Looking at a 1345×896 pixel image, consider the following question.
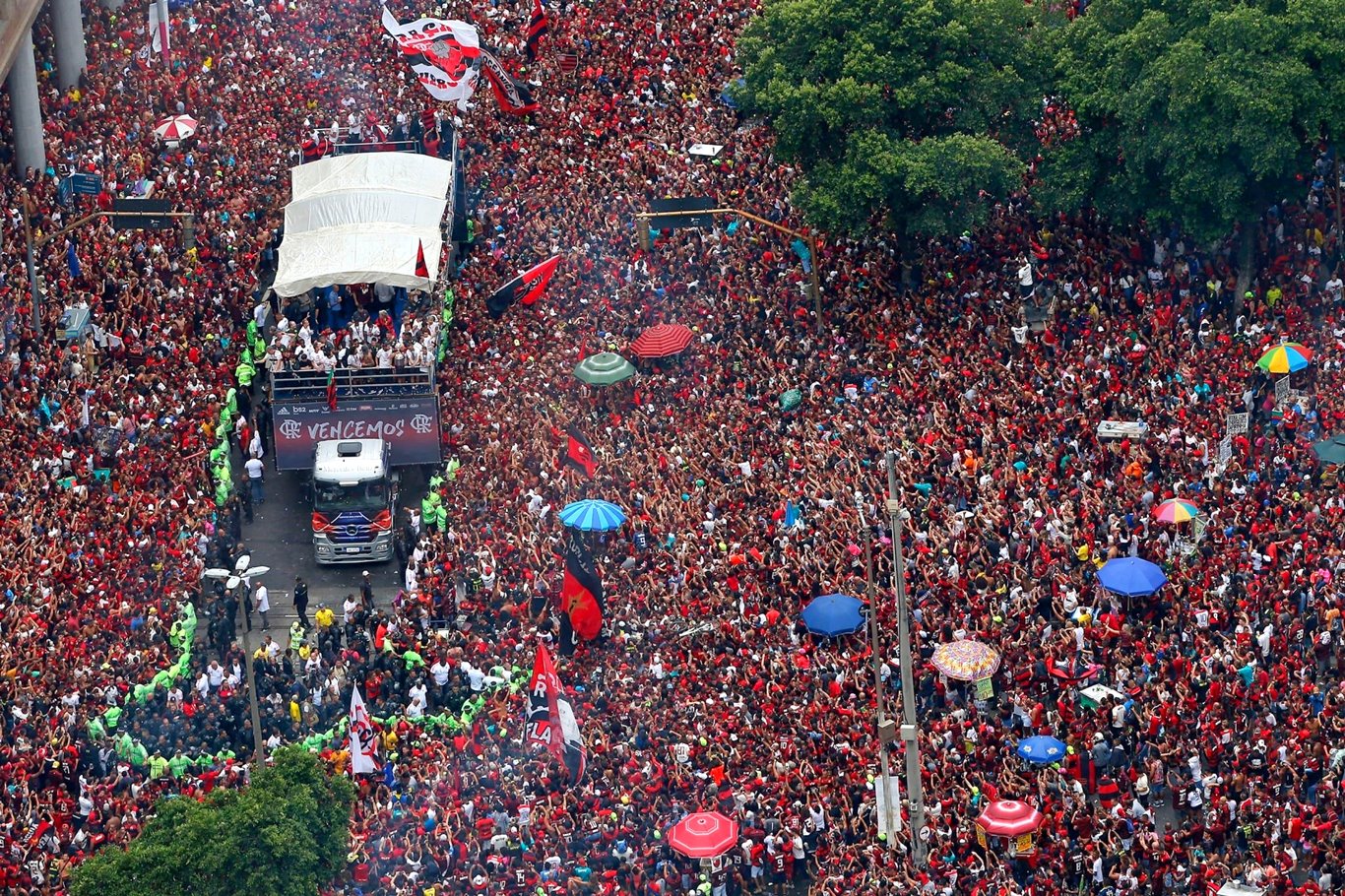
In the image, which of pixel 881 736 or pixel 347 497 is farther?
Result: pixel 347 497

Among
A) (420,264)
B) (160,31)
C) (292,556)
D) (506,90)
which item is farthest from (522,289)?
(160,31)

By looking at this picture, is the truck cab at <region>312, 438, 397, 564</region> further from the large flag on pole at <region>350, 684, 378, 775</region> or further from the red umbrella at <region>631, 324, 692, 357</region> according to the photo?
the large flag on pole at <region>350, 684, 378, 775</region>

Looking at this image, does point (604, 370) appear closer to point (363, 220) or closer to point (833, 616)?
point (363, 220)

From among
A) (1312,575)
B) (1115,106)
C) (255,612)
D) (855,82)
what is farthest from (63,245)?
(1312,575)

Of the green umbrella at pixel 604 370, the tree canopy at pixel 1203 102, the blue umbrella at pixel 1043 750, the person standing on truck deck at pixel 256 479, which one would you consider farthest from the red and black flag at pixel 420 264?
the blue umbrella at pixel 1043 750

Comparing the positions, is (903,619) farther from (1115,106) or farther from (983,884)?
(1115,106)
